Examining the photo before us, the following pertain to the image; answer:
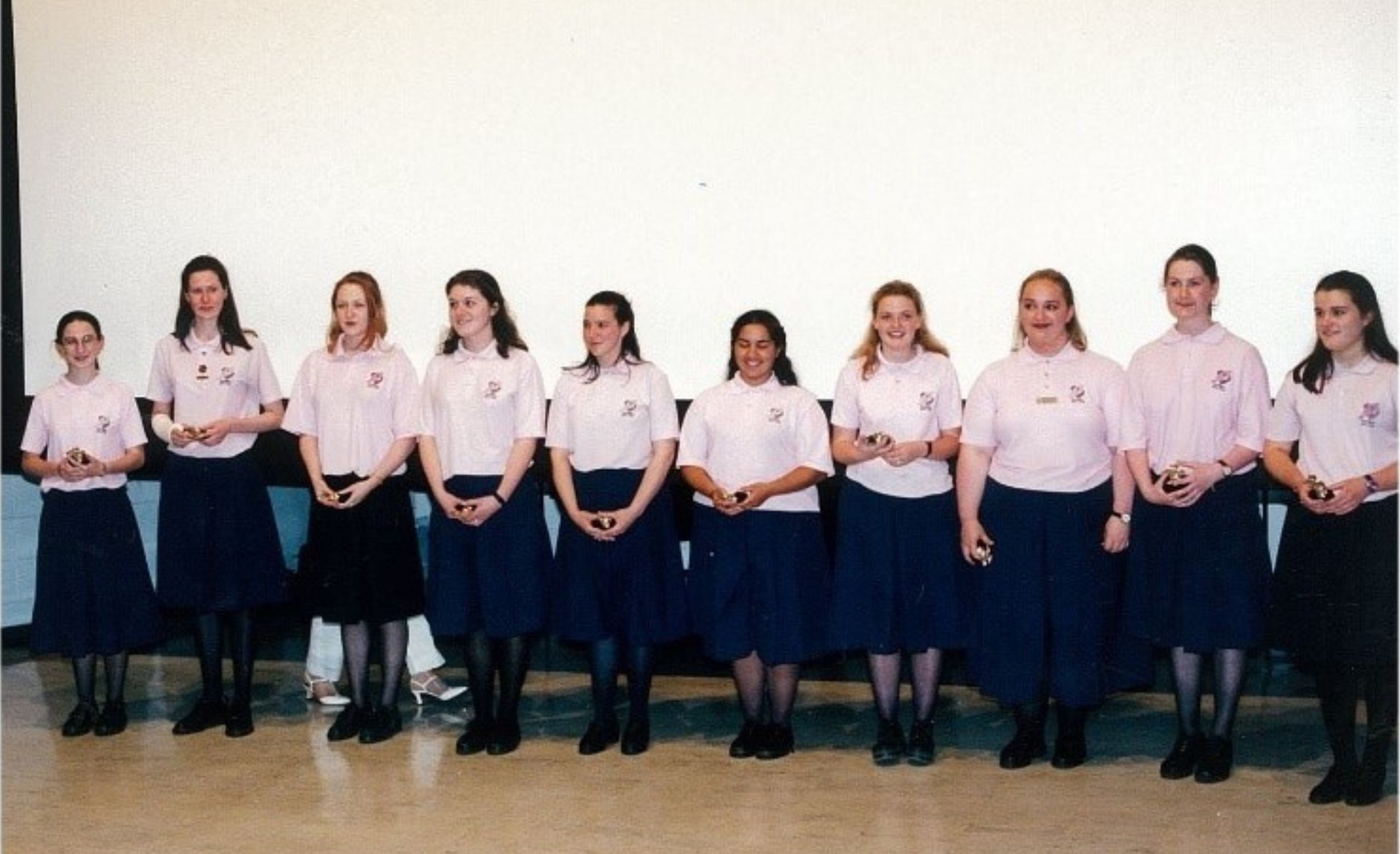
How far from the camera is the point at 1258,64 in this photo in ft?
15.1

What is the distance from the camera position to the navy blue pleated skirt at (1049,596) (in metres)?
4.39

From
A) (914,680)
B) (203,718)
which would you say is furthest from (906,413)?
(203,718)

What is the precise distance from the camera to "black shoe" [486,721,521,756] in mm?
4723

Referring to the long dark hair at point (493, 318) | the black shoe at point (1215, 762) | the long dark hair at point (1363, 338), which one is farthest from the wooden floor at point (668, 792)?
the long dark hair at point (493, 318)

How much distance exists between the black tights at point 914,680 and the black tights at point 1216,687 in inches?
24.5

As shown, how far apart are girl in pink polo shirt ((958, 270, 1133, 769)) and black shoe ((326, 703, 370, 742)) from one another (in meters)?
1.79

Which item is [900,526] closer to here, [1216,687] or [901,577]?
[901,577]

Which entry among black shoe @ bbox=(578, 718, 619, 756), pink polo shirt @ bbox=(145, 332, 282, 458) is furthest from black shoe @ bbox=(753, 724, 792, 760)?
pink polo shirt @ bbox=(145, 332, 282, 458)

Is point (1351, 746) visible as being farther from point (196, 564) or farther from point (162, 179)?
point (162, 179)

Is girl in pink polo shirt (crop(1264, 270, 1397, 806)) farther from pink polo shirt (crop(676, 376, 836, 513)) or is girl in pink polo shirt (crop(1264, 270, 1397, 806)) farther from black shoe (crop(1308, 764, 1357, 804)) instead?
pink polo shirt (crop(676, 376, 836, 513))

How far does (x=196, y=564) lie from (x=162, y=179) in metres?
1.43

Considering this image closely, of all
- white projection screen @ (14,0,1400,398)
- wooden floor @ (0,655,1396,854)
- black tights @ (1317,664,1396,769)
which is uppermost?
white projection screen @ (14,0,1400,398)

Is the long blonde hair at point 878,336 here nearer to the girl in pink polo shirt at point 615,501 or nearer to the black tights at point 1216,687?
the girl in pink polo shirt at point 615,501

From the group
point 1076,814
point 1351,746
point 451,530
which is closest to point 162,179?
point 451,530
